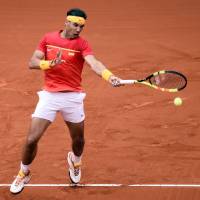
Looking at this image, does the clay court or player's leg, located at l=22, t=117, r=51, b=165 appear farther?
the clay court

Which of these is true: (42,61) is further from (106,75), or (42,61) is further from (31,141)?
(31,141)

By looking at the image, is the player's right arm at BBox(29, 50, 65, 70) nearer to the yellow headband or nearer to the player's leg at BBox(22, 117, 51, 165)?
the yellow headband

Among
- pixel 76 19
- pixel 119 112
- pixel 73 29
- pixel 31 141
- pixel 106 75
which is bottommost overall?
pixel 119 112

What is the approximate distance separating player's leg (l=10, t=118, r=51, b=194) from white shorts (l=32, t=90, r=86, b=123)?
0.33ft

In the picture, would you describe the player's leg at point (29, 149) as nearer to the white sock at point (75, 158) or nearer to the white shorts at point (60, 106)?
the white shorts at point (60, 106)

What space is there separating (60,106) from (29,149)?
2.22 ft

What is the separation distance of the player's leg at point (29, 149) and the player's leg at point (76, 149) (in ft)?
1.33

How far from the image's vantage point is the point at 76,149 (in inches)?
325

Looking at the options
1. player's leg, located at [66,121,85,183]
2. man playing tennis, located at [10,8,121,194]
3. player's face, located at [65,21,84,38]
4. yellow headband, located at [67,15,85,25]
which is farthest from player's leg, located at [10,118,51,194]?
yellow headband, located at [67,15,85,25]

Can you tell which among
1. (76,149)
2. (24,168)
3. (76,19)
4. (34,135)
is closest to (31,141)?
(34,135)

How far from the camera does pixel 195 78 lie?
12.9 m

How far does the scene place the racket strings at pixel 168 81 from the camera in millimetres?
7707

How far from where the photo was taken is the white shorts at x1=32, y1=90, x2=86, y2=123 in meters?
7.69

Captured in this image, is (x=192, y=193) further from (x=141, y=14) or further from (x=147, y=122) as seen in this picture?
(x=141, y=14)
